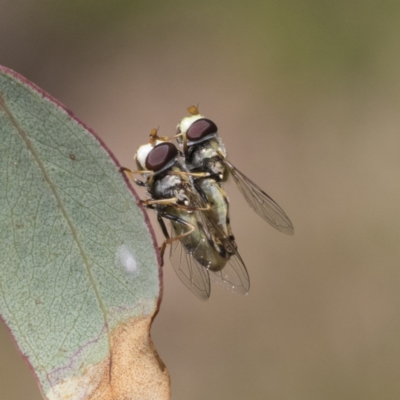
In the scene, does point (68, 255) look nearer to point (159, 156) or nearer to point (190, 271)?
point (159, 156)

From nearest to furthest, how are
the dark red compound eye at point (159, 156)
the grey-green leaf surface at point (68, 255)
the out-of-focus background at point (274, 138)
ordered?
the grey-green leaf surface at point (68, 255)
the dark red compound eye at point (159, 156)
the out-of-focus background at point (274, 138)

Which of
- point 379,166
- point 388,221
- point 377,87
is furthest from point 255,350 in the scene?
point 377,87

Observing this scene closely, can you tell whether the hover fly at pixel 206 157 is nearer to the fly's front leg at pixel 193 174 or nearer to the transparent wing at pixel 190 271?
the fly's front leg at pixel 193 174

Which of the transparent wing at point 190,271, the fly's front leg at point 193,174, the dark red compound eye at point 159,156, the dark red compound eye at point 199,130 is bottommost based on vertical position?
the transparent wing at point 190,271

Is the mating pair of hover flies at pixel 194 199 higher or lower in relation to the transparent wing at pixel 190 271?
higher

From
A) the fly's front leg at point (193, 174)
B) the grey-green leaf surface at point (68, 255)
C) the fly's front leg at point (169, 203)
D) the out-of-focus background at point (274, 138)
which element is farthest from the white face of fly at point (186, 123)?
the out-of-focus background at point (274, 138)

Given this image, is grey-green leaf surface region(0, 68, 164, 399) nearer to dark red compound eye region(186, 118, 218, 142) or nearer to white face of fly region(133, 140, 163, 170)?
white face of fly region(133, 140, 163, 170)
